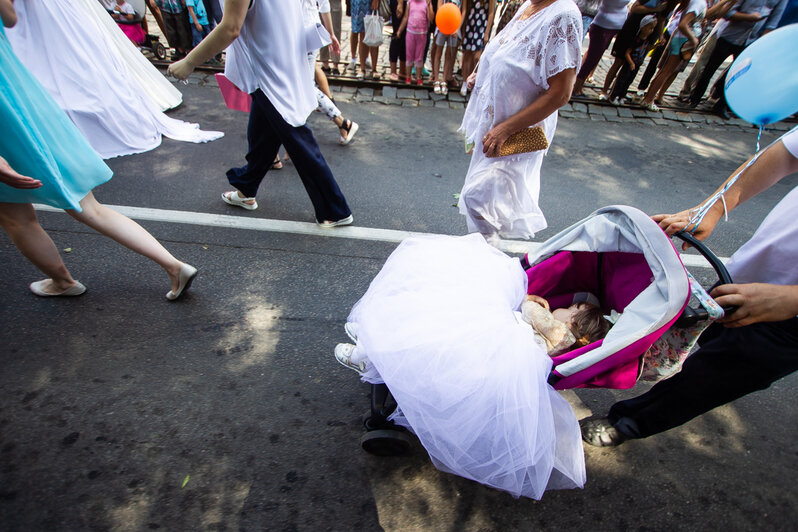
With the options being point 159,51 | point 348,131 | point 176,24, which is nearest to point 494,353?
point 348,131

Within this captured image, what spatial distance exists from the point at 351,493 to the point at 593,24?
279 inches

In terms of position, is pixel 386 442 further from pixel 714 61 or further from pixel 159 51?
pixel 714 61

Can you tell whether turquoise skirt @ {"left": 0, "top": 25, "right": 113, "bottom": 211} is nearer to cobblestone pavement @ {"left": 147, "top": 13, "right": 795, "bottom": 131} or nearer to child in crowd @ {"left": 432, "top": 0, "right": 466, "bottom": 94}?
cobblestone pavement @ {"left": 147, "top": 13, "right": 795, "bottom": 131}

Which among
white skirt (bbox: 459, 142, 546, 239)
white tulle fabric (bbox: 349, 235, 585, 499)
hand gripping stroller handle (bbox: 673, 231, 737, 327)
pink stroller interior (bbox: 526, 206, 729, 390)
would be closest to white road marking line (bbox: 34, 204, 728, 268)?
white skirt (bbox: 459, 142, 546, 239)

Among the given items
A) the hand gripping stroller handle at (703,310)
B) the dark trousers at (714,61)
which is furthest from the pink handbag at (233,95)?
the dark trousers at (714,61)

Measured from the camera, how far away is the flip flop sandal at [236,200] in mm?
3535

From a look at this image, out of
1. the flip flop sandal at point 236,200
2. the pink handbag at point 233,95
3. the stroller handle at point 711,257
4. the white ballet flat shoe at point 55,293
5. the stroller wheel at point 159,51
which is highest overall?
the stroller handle at point 711,257

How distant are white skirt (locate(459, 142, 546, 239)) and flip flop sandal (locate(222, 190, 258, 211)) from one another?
1946 mm

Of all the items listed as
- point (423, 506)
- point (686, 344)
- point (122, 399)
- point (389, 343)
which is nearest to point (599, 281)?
point (686, 344)

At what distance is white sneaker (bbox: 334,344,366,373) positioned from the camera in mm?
1984

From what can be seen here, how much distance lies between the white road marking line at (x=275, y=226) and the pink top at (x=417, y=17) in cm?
409

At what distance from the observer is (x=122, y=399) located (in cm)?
208

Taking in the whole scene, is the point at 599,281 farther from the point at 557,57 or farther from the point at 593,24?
the point at 593,24

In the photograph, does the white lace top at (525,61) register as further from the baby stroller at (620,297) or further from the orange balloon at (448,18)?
the orange balloon at (448,18)
